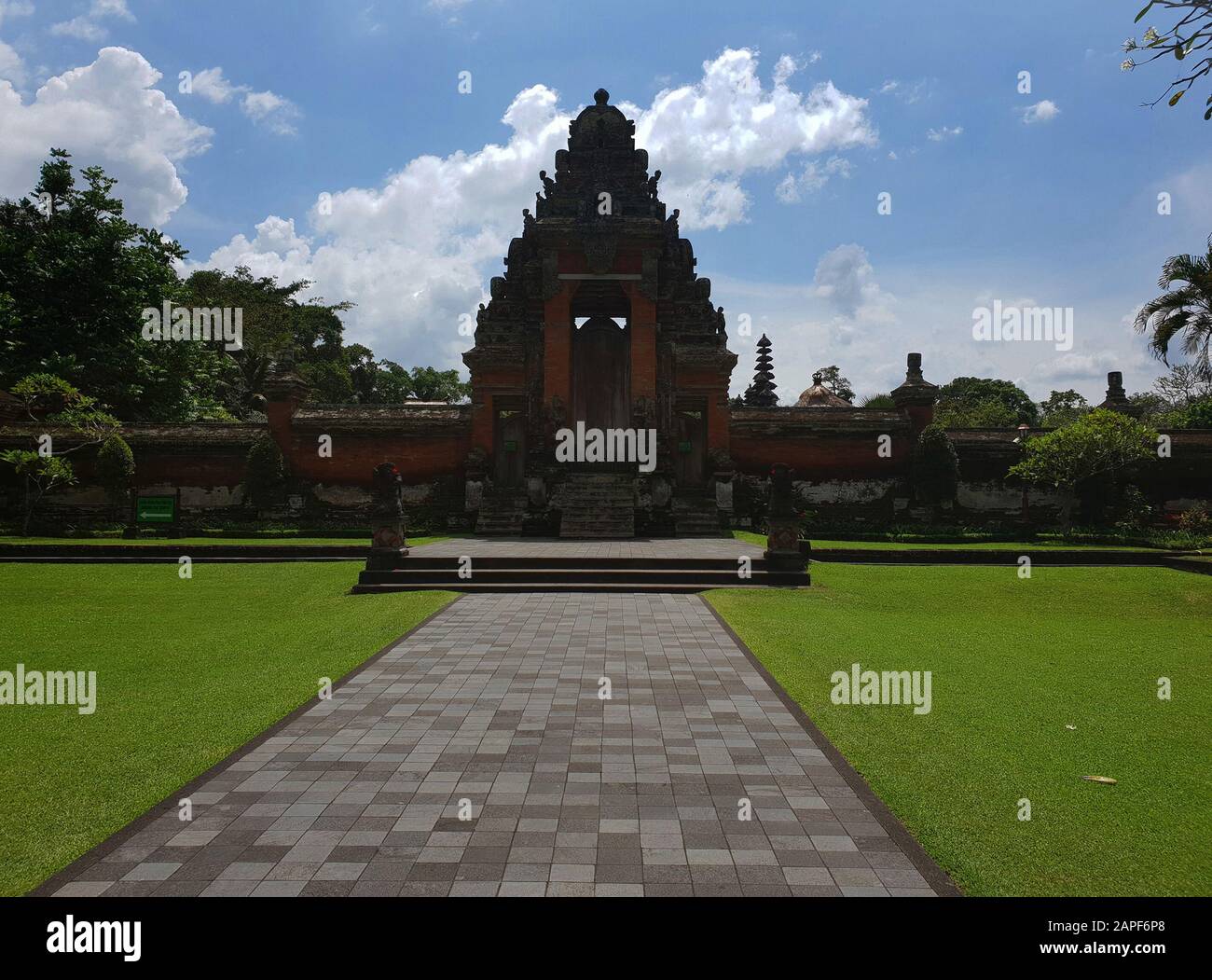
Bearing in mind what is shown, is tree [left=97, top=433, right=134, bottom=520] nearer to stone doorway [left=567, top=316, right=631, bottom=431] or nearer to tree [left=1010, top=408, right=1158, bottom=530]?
stone doorway [left=567, top=316, right=631, bottom=431]

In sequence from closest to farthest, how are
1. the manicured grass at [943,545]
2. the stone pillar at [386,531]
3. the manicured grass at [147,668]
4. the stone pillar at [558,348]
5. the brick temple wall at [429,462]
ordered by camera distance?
the manicured grass at [147,668], the stone pillar at [386,531], the manicured grass at [943,545], the stone pillar at [558,348], the brick temple wall at [429,462]

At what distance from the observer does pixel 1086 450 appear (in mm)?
20469

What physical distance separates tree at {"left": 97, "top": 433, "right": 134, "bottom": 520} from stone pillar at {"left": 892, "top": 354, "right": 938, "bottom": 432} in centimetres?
2373

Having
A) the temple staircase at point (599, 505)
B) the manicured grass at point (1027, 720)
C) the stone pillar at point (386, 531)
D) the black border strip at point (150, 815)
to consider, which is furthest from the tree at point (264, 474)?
the black border strip at point (150, 815)

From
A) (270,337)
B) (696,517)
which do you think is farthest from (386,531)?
(270,337)

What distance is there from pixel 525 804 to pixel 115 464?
72.8ft

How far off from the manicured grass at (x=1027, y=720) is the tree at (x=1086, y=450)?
9.45m

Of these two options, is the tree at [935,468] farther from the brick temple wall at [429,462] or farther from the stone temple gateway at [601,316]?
the stone temple gateway at [601,316]

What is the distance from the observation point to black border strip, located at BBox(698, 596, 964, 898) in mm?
3439

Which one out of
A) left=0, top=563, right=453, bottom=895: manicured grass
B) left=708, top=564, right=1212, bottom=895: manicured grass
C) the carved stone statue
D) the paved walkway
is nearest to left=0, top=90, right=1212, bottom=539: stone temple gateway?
the carved stone statue

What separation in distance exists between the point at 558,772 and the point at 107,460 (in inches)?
865

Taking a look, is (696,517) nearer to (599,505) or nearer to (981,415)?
(599,505)

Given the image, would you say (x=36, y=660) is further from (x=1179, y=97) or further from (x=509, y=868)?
(x=1179, y=97)

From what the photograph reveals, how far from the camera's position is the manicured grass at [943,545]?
53.2 feet
